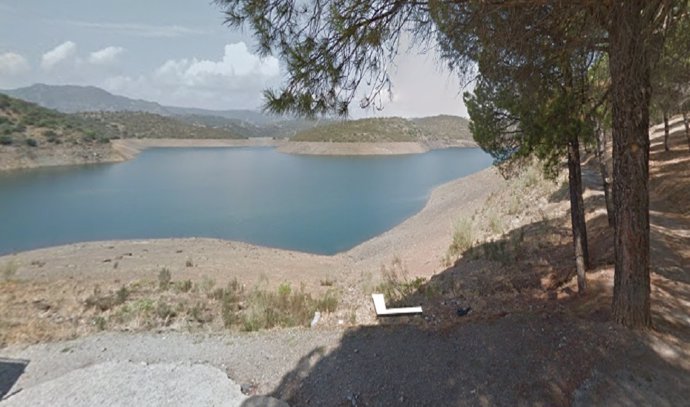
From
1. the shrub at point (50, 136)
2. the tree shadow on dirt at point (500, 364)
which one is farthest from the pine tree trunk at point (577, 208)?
the shrub at point (50, 136)

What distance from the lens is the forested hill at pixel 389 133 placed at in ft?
314

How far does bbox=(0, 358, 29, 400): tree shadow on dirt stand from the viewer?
436 cm

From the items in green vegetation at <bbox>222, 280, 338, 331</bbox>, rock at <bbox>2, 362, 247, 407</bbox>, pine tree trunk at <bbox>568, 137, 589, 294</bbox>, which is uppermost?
pine tree trunk at <bbox>568, 137, 589, 294</bbox>

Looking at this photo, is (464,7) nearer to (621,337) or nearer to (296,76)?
(296,76)

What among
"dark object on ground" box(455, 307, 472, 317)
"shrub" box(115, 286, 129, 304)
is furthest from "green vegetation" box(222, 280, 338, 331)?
"dark object on ground" box(455, 307, 472, 317)

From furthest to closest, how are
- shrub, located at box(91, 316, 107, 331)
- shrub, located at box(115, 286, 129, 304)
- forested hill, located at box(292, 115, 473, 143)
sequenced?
forested hill, located at box(292, 115, 473, 143), shrub, located at box(115, 286, 129, 304), shrub, located at box(91, 316, 107, 331)

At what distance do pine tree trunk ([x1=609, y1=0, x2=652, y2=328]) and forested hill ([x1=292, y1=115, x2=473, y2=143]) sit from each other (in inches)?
2875

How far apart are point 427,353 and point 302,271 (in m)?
11.0

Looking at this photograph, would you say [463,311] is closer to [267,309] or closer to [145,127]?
[267,309]

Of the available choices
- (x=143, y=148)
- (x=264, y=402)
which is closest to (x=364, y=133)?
(x=143, y=148)

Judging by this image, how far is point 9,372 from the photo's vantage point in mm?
4703

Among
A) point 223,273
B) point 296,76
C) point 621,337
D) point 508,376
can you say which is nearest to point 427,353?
point 508,376

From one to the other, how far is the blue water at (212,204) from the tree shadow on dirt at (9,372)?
17.9 m

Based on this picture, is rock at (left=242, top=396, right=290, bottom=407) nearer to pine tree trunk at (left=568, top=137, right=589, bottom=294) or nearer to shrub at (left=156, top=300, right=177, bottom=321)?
shrub at (left=156, top=300, right=177, bottom=321)
